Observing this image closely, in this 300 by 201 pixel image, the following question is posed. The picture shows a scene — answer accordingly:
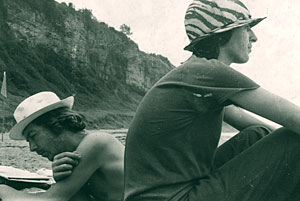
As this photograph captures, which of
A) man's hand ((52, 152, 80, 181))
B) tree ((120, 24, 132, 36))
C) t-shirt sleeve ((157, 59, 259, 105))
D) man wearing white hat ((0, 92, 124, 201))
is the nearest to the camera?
t-shirt sleeve ((157, 59, 259, 105))

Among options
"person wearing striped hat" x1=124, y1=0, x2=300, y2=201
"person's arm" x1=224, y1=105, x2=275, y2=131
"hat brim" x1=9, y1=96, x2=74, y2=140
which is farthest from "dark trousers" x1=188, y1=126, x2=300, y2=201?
"hat brim" x1=9, y1=96, x2=74, y2=140

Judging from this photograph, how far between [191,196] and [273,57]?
385 cm

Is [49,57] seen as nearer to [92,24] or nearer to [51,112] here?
[92,24]

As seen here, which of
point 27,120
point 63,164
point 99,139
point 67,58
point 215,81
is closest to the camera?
point 215,81

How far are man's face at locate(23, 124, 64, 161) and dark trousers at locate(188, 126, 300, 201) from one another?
104 centimetres

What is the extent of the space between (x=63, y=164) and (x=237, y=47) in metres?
0.94

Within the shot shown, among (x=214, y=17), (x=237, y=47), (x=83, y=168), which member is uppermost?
(x=214, y=17)

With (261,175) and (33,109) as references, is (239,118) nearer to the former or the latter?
(261,175)

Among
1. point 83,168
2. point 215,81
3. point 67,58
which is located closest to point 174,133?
point 215,81

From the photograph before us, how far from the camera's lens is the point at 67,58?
150 feet

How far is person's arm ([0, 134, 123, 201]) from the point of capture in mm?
2217

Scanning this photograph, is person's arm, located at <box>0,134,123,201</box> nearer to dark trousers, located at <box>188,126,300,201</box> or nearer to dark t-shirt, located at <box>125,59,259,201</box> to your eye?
dark t-shirt, located at <box>125,59,259,201</box>

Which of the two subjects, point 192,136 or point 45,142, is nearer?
point 192,136

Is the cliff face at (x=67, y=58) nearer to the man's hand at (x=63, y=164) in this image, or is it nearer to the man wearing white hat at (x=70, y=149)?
the man wearing white hat at (x=70, y=149)
